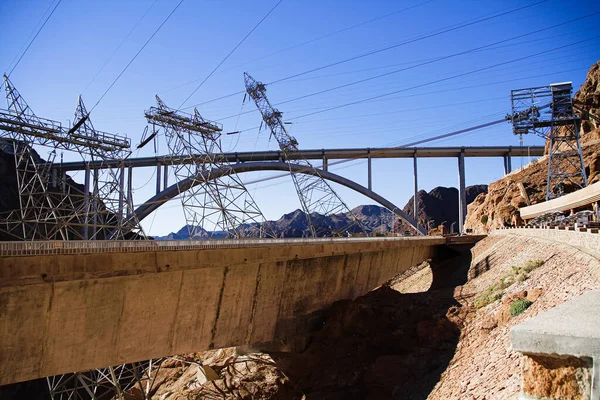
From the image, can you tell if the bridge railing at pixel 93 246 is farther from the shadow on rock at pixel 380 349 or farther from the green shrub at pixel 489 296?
the green shrub at pixel 489 296

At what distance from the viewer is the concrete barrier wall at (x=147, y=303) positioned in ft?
41.4

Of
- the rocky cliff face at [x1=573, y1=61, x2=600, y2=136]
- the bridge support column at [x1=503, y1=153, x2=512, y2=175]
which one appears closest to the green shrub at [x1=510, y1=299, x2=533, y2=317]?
the rocky cliff face at [x1=573, y1=61, x2=600, y2=136]

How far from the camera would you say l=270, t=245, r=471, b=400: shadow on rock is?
17906 millimetres

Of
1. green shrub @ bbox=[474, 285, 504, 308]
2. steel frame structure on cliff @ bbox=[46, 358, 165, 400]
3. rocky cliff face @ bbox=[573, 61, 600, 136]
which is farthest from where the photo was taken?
rocky cliff face @ bbox=[573, 61, 600, 136]

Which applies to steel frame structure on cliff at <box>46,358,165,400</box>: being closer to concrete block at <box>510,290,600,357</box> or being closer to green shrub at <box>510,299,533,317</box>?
green shrub at <box>510,299,533,317</box>

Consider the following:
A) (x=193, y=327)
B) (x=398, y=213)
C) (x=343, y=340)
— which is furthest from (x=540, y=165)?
(x=193, y=327)

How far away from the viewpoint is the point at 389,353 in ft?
68.1

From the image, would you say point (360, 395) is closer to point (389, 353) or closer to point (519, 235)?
point (389, 353)

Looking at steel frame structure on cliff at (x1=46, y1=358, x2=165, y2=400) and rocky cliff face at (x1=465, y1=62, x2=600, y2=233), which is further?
rocky cliff face at (x1=465, y1=62, x2=600, y2=233)

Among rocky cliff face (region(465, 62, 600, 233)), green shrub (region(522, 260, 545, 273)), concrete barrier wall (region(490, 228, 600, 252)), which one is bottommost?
green shrub (region(522, 260, 545, 273))

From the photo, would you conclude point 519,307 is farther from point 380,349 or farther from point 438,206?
point 438,206

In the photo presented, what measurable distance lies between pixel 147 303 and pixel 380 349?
11.7 m

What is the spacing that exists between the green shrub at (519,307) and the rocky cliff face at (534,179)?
34199 millimetres

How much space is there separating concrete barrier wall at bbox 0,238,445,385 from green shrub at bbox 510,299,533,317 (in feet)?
32.4
